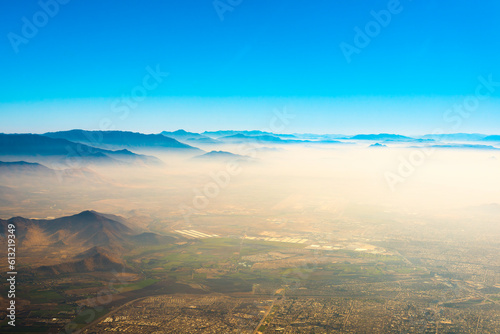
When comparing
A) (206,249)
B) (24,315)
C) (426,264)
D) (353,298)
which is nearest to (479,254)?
(426,264)

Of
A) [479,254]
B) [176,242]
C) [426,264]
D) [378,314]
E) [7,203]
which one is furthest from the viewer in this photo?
[7,203]

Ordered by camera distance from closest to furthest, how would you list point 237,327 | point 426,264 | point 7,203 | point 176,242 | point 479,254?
point 237,327
point 426,264
point 479,254
point 176,242
point 7,203

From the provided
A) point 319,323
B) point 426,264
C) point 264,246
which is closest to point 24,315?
point 319,323

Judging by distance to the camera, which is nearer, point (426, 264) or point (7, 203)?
point (426, 264)

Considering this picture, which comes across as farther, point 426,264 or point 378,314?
point 426,264

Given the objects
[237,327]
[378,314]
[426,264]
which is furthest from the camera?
[426,264]

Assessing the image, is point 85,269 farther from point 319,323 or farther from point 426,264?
point 426,264

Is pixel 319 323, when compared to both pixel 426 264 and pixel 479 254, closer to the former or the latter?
pixel 426 264

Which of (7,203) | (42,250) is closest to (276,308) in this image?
(42,250)

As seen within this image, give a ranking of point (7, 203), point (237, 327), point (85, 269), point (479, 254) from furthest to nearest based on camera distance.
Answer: point (7, 203)
point (479, 254)
point (85, 269)
point (237, 327)
